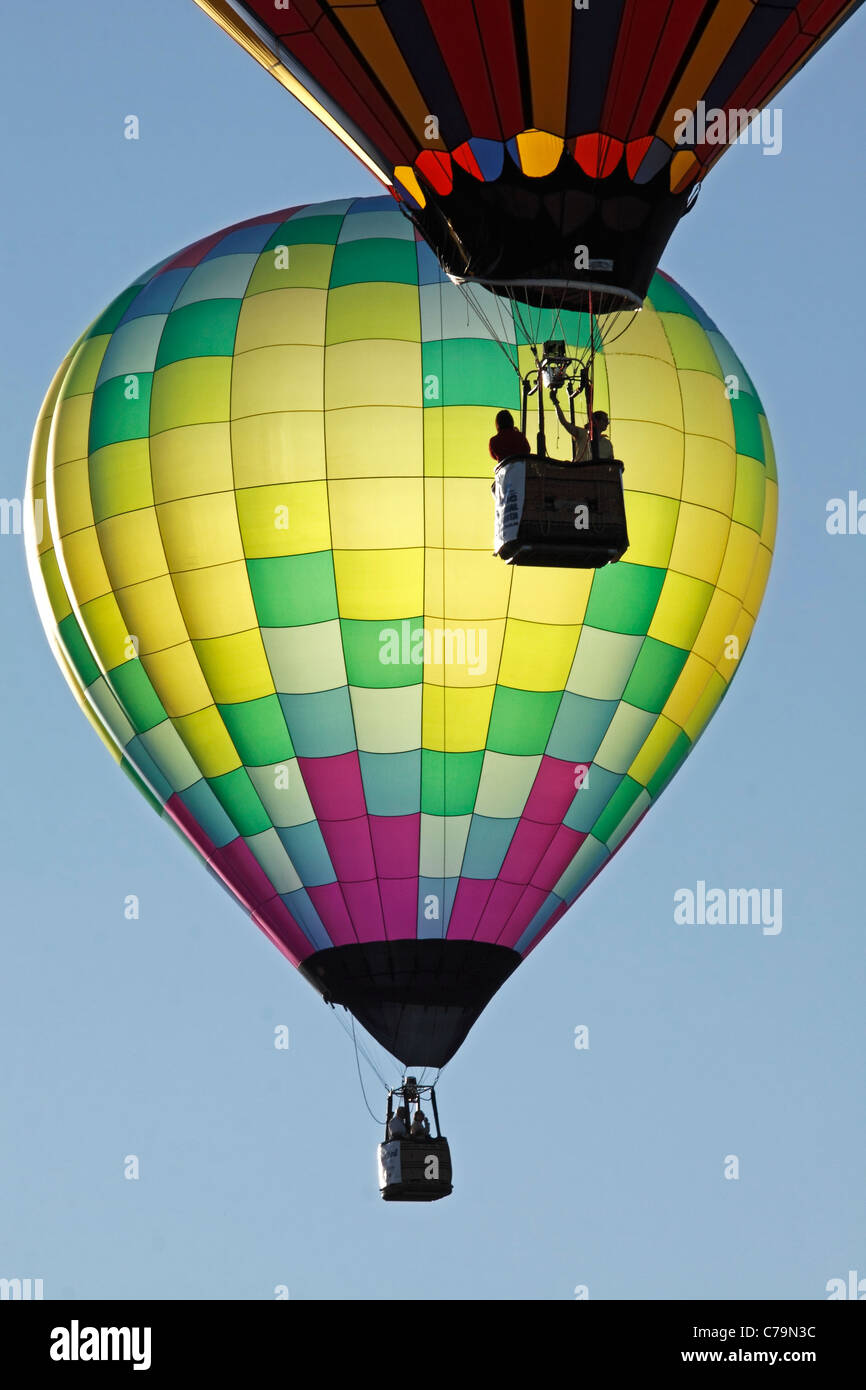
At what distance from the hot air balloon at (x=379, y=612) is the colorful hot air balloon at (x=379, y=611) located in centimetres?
2

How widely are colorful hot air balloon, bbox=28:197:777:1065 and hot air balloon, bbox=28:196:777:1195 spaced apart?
19 mm

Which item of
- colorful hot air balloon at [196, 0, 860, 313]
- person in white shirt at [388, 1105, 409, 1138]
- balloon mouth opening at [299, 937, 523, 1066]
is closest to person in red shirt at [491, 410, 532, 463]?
colorful hot air balloon at [196, 0, 860, 313]

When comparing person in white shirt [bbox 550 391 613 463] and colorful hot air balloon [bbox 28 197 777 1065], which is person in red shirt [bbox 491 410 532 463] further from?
colorful hot air balloon [bbox 28 197 777 1065]

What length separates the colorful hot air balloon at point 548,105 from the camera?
58.3ft

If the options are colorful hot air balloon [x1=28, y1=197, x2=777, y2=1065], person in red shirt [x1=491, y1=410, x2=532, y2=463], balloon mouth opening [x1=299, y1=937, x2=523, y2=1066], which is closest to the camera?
person in red shirt [x1=491, y1=410, x2=532, y2=463]

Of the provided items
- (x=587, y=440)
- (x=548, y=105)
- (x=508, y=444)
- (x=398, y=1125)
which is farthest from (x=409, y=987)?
(x=548, y=105)

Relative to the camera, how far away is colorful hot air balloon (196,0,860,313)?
1778cm

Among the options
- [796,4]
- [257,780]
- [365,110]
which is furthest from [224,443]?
[796,4]

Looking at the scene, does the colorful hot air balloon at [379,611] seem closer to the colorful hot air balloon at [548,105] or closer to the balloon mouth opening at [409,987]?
the balloon mouth opening at [409,987]

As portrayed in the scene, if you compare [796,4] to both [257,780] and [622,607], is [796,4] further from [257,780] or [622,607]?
[257,780]

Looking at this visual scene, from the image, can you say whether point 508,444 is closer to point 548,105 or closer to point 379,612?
point 548,105

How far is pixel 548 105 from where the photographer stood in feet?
58.4

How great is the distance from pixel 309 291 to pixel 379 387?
0.92 metres

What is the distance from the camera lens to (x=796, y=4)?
1803 centimetres
